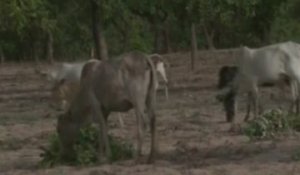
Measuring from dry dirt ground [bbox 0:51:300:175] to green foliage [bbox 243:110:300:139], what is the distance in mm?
283

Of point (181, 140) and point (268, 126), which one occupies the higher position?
point (268, 126)

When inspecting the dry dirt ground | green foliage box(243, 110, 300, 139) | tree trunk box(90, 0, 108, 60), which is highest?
tree trunk box(90, 0, 108, 60)

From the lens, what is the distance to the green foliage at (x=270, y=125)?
13.8 m

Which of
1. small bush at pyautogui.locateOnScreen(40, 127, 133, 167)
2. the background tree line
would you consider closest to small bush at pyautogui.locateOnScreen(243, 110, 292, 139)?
small bush at pyautogui.locateOnScreen(40, 127, 133, 167)

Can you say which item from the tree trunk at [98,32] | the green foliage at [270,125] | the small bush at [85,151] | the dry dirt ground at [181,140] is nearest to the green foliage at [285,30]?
the tree trunk at [98,32]

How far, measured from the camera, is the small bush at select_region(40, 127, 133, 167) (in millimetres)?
12250

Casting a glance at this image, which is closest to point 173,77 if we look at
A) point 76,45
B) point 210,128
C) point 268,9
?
point 268,9

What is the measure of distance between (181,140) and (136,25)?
3080 centimetres

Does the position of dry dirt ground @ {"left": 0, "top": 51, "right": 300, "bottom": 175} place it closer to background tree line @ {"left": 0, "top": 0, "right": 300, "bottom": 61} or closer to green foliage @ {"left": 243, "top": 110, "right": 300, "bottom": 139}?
green foliage @ {"left": 243, "top": 110, "right": 300, "bottom": 139}

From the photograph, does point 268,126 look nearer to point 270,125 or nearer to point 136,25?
point 270,125

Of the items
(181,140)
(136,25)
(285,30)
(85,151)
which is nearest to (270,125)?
(181,140)

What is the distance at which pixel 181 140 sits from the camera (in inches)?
575

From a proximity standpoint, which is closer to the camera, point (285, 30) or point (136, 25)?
point (136, 25)

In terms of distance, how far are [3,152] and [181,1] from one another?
1286cm
